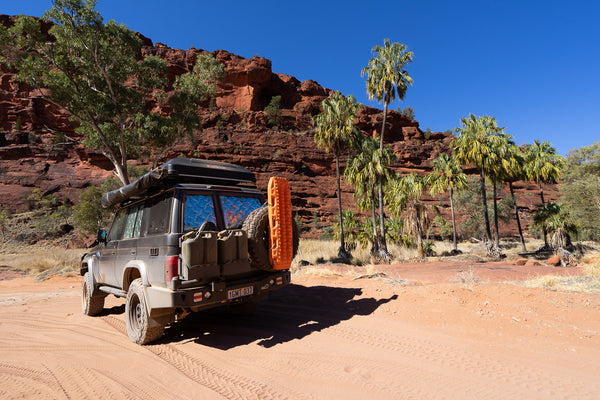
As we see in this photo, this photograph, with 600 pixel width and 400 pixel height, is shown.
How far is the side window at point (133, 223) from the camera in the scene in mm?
5189

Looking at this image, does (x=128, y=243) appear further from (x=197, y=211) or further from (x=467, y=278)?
(x=467, y=278)

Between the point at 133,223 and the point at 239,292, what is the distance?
102 inches

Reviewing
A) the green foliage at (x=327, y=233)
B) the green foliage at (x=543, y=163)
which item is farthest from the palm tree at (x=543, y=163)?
A: the green foliage at (x=327, y=233)

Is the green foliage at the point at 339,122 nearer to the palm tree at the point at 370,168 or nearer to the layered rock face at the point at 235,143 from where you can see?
the palm tree at the point at 370,168

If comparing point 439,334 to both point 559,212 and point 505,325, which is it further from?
point 559,212

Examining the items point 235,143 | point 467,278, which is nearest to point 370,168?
point 467,278

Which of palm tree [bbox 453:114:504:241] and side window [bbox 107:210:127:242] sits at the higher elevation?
palm tree [bbox 453:114:504:241]

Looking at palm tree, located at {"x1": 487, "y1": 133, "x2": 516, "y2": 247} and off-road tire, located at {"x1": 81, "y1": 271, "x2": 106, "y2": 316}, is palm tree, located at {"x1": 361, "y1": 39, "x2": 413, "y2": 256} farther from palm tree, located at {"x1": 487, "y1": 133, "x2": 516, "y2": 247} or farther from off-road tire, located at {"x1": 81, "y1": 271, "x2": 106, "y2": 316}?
off-road tire, located at {"x1": 81, "y1": 271, "x2": 106, "y2": 316}

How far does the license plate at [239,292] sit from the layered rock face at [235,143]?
4259 centimetres

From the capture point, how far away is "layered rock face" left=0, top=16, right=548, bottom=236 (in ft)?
159

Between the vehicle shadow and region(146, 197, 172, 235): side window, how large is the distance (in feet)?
5.80

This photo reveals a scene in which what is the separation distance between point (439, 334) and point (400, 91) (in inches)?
816

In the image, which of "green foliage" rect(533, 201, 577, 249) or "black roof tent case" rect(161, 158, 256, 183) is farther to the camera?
"green foliage" rect(533, 201, 577, 249)

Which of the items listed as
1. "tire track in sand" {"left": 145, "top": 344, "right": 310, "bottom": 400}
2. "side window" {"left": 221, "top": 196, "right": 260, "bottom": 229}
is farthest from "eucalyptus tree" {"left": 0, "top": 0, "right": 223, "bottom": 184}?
"tire track in sand" {"left": 145, "top": 344, "right": 310, "bottom": 400}
